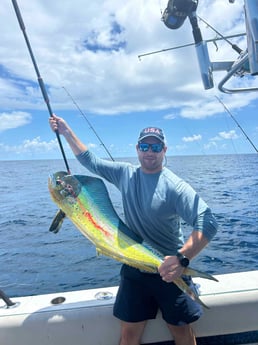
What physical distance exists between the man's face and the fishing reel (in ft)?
3.65

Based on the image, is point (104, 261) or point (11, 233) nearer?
point (104, 261)

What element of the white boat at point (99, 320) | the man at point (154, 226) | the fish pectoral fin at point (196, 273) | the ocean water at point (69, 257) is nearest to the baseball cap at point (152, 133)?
the man at point (154, 226)

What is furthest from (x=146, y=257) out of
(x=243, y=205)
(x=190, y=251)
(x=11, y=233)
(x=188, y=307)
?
(x=243, y=205)

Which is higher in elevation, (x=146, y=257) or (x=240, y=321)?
(x=146, y=257)

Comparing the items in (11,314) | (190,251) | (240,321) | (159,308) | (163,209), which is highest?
(163,209)

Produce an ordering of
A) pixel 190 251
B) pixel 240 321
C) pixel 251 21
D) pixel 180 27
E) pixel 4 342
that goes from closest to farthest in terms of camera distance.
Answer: pixel 251 21
pixel 190 251
pixel 4 342
pixel 240 321
pixel 180 27

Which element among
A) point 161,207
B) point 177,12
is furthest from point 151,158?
point 177,12

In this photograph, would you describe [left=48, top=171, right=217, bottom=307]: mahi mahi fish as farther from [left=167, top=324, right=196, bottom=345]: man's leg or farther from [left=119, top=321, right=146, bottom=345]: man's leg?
[left=119, top=321, right=146, bottom=345]: man's leg

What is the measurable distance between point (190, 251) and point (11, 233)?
8.35 meters

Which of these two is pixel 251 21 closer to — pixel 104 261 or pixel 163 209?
pixel 163 209

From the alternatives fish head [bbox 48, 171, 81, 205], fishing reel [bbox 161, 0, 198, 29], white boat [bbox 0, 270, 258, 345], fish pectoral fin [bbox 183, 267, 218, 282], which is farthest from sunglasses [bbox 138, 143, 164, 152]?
white boat [bbox 0, 270, 258, 345]

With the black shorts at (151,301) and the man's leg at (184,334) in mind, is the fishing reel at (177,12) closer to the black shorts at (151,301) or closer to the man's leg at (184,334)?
the black shorts at (151,301)

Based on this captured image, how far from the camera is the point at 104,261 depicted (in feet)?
21.3

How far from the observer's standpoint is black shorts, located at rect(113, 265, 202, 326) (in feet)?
7.38
